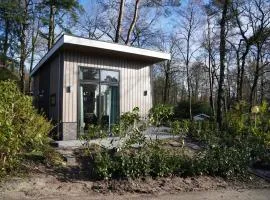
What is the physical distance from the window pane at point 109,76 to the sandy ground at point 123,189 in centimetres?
605

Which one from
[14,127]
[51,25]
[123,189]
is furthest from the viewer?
[51,25]

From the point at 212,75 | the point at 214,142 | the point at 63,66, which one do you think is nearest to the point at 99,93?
the point at 63,66

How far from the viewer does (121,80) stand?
46.4 feet

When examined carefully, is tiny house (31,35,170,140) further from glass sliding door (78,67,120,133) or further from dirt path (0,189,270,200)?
dirt path (0,189,270,200)

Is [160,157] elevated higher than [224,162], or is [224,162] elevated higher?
[160,157]

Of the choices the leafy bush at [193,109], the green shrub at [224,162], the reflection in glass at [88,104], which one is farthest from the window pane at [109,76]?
the leafy bush at [193,109]

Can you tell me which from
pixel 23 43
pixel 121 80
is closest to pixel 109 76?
pixel 121 80

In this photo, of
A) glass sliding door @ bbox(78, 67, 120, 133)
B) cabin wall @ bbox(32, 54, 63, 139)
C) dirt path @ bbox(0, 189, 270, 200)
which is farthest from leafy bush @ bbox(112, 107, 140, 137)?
cabin wall @ bbox(32, 54, 63, 139)

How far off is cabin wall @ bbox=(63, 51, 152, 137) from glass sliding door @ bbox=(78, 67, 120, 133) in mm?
219

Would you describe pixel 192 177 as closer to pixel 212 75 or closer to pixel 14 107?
pixel 14 107

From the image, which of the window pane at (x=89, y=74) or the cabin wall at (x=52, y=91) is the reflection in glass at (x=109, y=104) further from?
the cabin wall at (x=52, y=91)

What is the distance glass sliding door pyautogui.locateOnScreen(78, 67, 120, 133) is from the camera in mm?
13125

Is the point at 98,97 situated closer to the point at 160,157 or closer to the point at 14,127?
the point at 160,157

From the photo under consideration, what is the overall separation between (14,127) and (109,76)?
673cm
